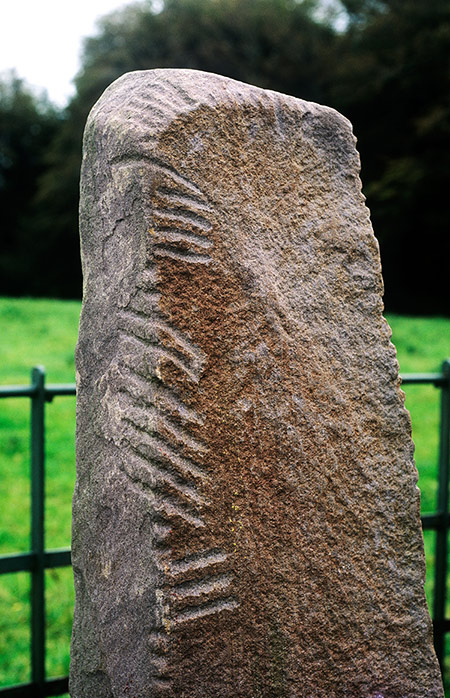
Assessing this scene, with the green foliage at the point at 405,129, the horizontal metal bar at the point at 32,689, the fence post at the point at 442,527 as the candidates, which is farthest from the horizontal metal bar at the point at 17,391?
the green foliage at the point at 405,129

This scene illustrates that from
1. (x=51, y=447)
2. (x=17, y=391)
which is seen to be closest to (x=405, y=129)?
(x=51, y=447)

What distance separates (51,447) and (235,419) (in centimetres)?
398

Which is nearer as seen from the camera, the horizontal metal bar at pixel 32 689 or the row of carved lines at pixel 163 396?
the row of carved lines at pixel 163 396

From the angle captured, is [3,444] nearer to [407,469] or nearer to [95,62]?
[407,469]

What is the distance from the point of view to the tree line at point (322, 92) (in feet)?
47.5

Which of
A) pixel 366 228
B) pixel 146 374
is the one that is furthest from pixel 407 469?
pixel 146 374

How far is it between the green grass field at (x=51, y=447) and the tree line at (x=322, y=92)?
5.69m

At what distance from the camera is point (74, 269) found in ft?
55.8

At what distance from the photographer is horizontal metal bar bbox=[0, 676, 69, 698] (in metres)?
2.87

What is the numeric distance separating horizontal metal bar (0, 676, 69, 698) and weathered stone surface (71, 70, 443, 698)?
863 mm

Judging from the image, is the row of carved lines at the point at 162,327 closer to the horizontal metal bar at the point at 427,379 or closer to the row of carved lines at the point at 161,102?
the row of carved lines at the point at 161,102

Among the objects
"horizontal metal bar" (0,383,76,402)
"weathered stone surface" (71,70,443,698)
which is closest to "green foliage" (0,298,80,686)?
"horizontal metal bar" (0,383,76,402)

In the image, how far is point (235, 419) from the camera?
1.89 metres

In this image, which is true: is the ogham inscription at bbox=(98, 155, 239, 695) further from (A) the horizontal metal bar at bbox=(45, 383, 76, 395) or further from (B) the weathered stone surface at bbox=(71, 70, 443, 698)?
(A) the horizontal metal bar at bbox=(45, 383, 76, 395)
